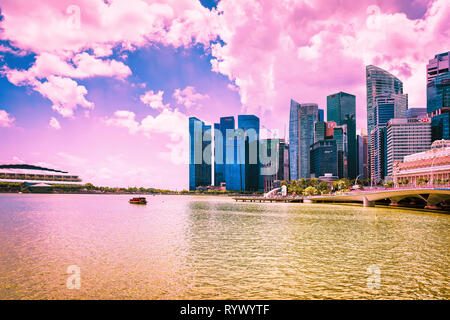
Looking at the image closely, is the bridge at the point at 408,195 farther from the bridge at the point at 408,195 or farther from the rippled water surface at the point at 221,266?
the rippled water surface at the point at 221,266

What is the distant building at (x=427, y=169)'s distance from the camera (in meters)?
136

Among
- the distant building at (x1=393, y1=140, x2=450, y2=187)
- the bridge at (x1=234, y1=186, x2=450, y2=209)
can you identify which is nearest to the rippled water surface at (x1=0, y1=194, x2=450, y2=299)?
the bridge at (x1=234, y1=186, x2=450, y2=209)

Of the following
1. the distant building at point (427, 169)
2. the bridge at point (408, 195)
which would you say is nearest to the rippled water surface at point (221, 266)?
the bridge at point (408, 195)

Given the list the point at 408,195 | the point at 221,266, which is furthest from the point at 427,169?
the point at 221,266

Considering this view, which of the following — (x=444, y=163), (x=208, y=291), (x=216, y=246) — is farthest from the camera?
(x=444, y=163)

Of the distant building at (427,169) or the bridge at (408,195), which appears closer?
the bridge at (408,195)

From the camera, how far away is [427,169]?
493ft

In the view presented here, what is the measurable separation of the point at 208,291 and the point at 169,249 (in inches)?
549

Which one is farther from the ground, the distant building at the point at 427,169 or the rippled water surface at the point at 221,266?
the distant building at the point at 427,169

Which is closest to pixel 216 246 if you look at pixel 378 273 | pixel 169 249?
pixel 169 249

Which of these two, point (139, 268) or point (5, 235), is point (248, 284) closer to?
point (139, 268)

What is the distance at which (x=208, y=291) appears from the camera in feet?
64.1
